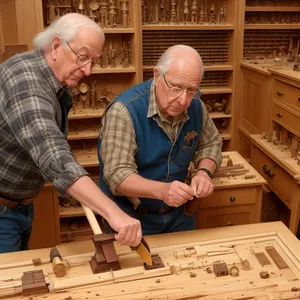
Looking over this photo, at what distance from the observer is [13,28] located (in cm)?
337

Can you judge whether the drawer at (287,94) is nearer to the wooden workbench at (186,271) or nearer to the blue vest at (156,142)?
the blue vest at (156,142)

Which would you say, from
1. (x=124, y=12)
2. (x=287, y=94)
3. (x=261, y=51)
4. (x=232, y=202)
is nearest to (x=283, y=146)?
(x=287, y=94)

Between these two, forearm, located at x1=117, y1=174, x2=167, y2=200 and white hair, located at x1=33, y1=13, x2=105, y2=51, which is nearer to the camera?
white hair, located at x1=33, y1=13, x2=105, y2=51

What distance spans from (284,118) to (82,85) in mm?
1731

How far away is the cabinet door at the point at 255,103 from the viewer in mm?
3812

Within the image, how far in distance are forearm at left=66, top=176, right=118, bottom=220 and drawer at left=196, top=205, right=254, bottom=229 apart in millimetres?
1367

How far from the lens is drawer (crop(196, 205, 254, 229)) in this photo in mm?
2717

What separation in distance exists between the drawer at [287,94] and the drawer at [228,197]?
91 cm

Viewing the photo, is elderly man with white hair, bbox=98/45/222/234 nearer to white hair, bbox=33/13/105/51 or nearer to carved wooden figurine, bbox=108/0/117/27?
white hair, bbox=33/13/105/51

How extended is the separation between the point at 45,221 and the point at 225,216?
1250 millimetres

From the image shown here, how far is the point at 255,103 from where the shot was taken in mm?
4043

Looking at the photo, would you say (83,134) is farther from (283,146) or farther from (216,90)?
(283,146)

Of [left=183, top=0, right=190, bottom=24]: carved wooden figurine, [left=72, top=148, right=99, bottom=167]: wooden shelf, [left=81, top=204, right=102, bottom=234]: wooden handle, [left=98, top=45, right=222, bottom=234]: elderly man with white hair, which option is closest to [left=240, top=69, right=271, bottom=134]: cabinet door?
[left=183, top=0, right=190, bottom=24]: carved wooden figurine

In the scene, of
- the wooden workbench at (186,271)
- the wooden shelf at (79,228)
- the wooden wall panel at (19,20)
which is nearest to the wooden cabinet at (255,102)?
the wooden shelf at (79,228)
